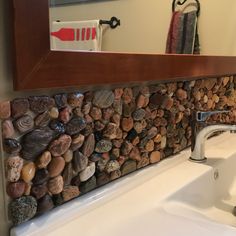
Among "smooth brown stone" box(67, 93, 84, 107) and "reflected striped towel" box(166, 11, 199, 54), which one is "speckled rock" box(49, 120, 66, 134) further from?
"reflected striped towel" box(166, 11, 199, 54)

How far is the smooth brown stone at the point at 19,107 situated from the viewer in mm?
467

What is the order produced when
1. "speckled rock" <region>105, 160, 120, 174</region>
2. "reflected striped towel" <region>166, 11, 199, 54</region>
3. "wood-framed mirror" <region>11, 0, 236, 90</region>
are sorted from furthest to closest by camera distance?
"reflected striped towel" <region>166, 11, 199, 54</region> < "speckled rock" <region>105, 160, 120, 174</region> < "wood-framed mirror" <region>11, 0, 236, 90</region>

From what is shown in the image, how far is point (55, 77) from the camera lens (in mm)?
→ 498

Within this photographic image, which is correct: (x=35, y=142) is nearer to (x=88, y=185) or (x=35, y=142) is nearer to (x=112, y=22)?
(x=88, y=185)

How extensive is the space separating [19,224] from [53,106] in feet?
0.69

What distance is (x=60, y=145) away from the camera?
0.54 metres

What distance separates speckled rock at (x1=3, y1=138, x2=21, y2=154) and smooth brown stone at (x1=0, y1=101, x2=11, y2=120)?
1.5 inches

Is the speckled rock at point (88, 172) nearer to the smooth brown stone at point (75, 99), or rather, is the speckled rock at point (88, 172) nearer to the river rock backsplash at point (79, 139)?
the river rock backsplash at point (79, 139)

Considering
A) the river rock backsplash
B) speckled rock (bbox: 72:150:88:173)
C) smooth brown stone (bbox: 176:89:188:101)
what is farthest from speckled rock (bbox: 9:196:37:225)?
smooth brown stone (bbox: 176:89:188:101)

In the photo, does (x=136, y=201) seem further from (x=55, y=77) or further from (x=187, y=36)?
(x=187, y=36)

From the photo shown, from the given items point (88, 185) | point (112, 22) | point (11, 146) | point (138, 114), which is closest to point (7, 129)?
point (11, 146)

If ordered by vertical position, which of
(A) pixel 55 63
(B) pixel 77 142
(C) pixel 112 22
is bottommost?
(B) pixel 77 142

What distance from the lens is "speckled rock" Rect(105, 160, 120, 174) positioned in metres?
0.66

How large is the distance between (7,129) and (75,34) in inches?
14.5
